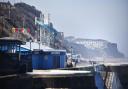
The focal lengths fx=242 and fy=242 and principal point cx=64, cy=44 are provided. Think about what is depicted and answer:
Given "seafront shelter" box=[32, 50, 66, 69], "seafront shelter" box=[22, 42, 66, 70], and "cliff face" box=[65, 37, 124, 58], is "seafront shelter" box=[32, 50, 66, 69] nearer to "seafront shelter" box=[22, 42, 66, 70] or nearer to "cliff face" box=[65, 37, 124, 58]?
"seafront shelter" box=[22, 42, 66, 70]

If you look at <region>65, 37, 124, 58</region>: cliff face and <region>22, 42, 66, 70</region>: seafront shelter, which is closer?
<region>22, 42, 66, 70</region>: seafront shelter

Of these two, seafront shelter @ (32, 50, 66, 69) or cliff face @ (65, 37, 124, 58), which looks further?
cliff face @ (65, 37, 124, 58)

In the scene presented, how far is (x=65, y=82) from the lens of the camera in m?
16.2

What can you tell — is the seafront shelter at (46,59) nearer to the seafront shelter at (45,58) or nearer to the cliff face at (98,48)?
the seafront shelter at (45,58)

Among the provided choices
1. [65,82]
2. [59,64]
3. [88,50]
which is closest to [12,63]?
[65,82]

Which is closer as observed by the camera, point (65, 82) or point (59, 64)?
point (65, 82)

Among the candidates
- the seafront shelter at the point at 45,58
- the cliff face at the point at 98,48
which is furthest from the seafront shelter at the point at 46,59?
the cliff face at the point at 98,48

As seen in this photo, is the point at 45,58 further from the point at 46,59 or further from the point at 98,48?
the point at 98,48

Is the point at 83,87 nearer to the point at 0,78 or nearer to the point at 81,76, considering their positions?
the point at 81,76

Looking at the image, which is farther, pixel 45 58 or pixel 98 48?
pixel 98 48

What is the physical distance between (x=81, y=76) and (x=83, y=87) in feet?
2.54

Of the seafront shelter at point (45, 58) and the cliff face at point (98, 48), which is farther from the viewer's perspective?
the cliff face at point (98, 48)

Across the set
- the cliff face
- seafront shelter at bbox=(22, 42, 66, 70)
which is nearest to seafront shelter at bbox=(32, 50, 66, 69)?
seafront shelter at bbox=(22, 42, 66, 70)

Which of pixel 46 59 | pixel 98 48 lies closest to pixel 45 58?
pixel 46 59
